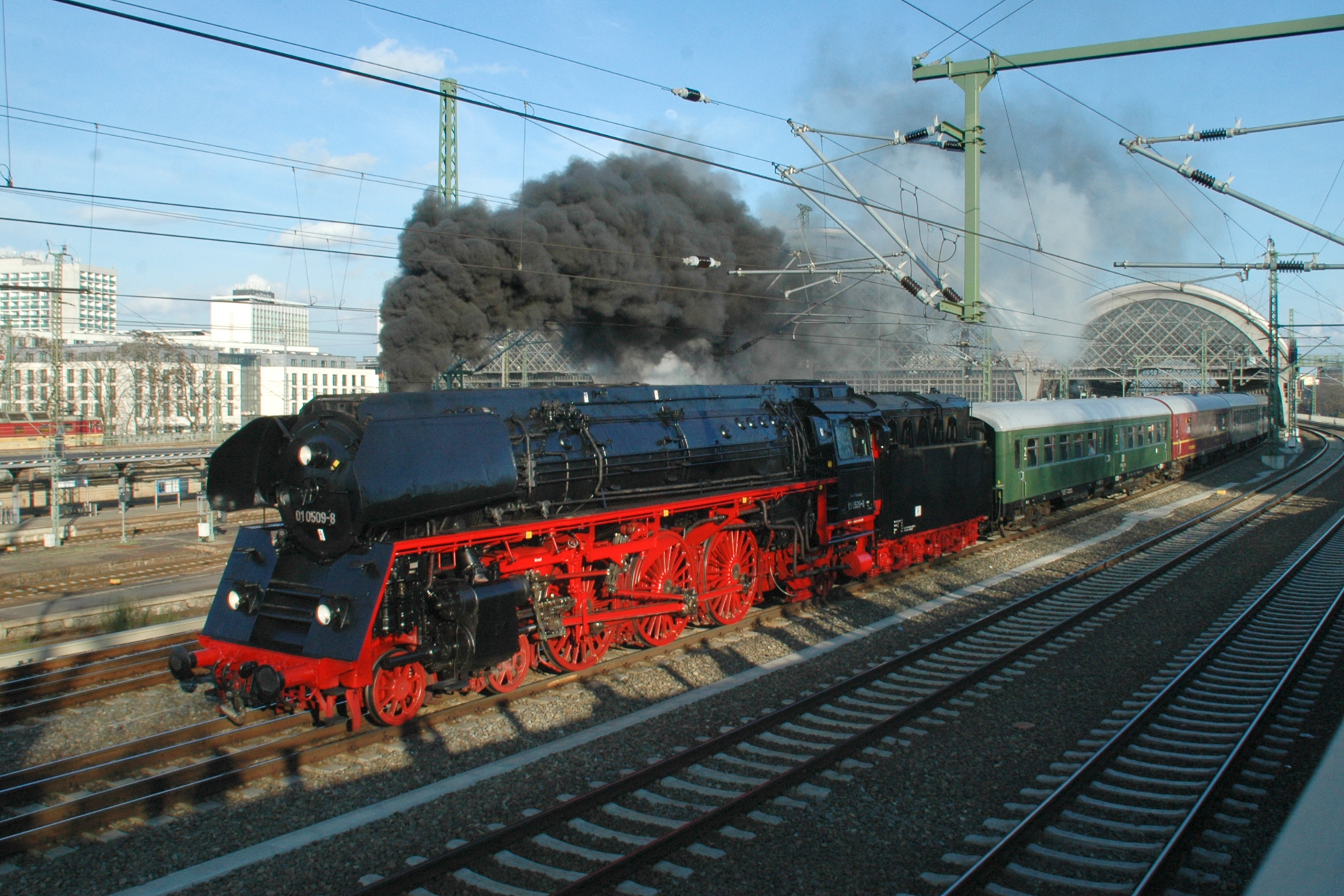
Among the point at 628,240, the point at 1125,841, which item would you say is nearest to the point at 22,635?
the point at 628,240

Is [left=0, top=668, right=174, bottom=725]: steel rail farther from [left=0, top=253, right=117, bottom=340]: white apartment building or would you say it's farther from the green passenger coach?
[left=0, top=253, right=117, bottom=340]: white apartment building

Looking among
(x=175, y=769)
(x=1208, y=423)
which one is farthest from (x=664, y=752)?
(x=1208, y=423)

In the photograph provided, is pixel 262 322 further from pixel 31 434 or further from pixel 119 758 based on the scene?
pixel 119 758

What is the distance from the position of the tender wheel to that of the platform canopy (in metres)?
60.3

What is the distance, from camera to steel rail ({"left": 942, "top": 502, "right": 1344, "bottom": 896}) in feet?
16.1

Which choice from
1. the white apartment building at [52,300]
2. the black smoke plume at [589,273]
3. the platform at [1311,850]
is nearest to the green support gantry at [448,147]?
the black smoke plume at [589,273]

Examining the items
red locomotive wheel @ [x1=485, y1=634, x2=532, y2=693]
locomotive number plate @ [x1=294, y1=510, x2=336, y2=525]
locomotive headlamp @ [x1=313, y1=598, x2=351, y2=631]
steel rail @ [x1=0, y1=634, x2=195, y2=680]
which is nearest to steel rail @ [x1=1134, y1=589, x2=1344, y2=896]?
red locomotive wheel @ [x1=485, y1=634, x2=532, y2=693]

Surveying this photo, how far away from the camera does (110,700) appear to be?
853 centimetres

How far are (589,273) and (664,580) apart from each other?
251 inches

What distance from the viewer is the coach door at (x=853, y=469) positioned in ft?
41.0

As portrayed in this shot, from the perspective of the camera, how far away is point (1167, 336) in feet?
214

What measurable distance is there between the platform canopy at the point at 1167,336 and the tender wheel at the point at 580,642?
2373 inches

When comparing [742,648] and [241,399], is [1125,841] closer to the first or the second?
[742,648]

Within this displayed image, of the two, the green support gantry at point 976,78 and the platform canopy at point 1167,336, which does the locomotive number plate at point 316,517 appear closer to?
the green support gantry at point 976,78
